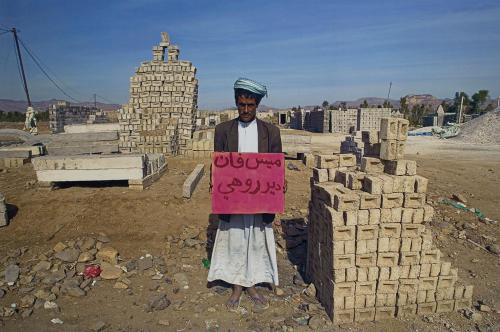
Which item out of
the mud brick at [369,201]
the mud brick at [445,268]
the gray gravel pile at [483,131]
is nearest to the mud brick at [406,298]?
the mud brick at [445,268]

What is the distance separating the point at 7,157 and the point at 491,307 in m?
14.8

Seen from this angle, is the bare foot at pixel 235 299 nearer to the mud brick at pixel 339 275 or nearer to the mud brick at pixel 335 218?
the mud brick at pixel 339 275

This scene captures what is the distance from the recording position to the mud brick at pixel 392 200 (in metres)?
3.60

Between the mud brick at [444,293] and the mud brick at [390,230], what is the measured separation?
0.94 m

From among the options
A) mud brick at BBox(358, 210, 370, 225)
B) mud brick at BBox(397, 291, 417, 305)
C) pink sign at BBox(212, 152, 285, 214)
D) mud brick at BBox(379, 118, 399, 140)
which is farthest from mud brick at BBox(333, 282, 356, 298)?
mud brick at BBox(379, 118, 399, 140)

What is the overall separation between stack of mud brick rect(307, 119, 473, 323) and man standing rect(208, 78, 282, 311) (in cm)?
74

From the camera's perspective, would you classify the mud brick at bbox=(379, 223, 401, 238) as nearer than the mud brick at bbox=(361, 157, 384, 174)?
Yes

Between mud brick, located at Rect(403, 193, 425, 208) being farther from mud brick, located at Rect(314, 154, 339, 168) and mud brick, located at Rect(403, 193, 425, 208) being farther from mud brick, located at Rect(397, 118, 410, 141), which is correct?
mud brick, located at Rect(314, 154, 339, 168)

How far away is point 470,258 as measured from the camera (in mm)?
5445

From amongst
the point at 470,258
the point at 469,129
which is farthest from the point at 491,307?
the point at 469,129

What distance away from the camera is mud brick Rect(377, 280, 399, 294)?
3.68 meters

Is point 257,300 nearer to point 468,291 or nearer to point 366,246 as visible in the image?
point 366,246

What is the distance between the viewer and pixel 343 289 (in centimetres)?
361

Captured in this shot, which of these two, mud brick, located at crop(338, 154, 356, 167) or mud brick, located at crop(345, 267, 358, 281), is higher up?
mud brick, located at crop(338, 154, 356, 167)
